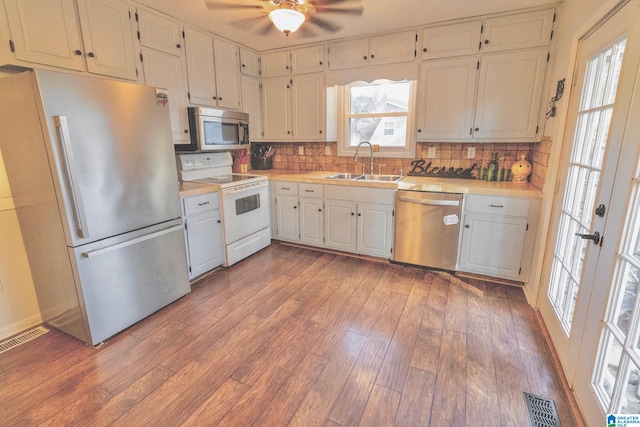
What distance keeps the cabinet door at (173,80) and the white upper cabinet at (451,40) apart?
2357 millimetres

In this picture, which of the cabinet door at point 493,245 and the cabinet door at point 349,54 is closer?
the cabinet door at point 493,245

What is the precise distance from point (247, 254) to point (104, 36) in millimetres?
2243

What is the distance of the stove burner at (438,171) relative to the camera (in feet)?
10.6

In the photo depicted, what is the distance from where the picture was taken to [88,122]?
5.92 ft

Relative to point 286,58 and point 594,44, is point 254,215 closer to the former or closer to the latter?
point 286,58

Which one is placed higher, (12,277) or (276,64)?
(276,64)

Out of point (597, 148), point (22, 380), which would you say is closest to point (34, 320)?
point (22, 380)

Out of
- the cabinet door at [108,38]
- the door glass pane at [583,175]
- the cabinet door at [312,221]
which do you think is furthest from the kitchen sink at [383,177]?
the cabinet door at [108,38]

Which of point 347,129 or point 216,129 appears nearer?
point 216,129

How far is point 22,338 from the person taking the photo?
6.84ft

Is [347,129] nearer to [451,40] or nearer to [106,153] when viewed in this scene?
[451,40]

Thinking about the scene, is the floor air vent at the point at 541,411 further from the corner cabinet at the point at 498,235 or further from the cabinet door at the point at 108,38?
the cabinet door at the point at 108,38

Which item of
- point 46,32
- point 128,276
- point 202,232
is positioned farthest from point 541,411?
point 46,32

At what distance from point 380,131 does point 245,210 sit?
1.83 metres
